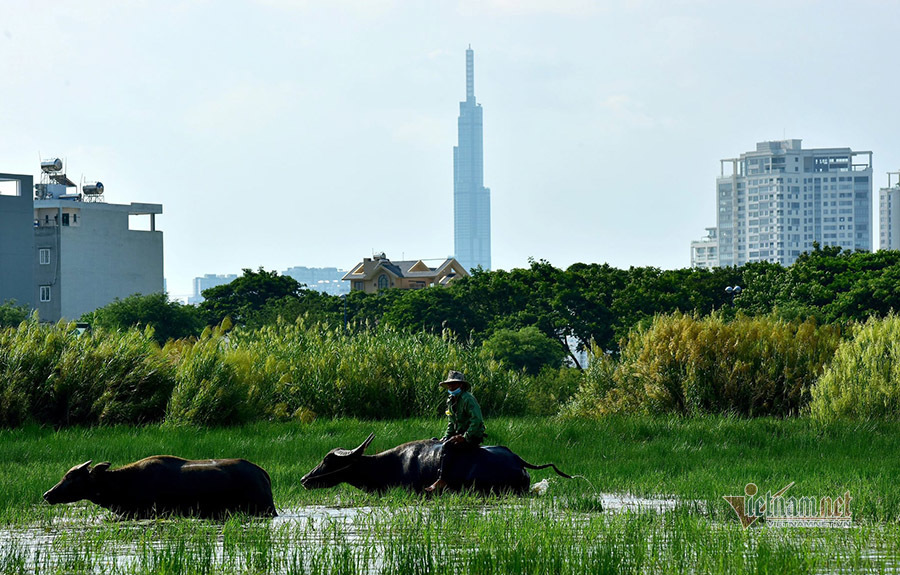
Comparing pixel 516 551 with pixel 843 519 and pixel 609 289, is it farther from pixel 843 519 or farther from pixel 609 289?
pixel 609 289

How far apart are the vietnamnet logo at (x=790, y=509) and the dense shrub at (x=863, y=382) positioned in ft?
27.3

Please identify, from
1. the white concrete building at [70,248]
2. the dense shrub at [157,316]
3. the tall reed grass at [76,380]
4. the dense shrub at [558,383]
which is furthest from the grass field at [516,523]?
the white concrete building at [70,248]

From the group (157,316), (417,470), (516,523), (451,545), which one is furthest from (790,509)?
(157,316)

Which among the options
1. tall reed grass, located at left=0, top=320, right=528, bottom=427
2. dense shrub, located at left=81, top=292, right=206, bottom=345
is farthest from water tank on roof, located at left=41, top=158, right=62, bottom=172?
Answer: tall reed grass, located at left=0, top=320, right=528, bottom=427

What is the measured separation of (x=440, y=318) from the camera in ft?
221

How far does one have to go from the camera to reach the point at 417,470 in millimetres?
11828

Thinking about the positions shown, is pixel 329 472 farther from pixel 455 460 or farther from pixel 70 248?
pixel 70 248

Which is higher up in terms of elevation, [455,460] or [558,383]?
[455,460]

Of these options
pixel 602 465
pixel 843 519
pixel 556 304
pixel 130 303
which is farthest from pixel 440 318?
pixel 843 519

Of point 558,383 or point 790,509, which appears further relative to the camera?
point 558,383

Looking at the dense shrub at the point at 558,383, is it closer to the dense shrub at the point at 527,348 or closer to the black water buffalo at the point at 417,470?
the dense shrub at the point at 527,348

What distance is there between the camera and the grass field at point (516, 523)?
818cm

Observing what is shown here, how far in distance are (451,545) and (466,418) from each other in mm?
3195

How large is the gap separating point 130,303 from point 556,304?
25.9 meters
